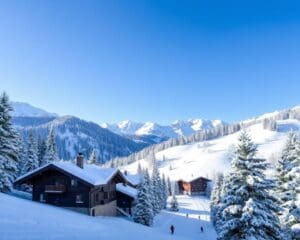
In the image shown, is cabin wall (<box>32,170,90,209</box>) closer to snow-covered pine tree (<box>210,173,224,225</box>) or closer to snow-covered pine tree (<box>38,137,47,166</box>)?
snow-covered pine tree (<box>38,137,47,166</box>)

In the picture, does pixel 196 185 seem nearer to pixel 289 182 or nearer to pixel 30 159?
pixel 30 159

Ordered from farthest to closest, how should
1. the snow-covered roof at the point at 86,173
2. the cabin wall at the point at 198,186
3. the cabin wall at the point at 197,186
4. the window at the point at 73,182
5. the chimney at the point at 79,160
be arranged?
the cabin wall at the point at 198,186, the cabin wall at the point at 197,186, the chimney at the point at 79,160, the window at the point at 73,182, the snow-covered roof at the point at 86,173

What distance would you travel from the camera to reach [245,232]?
23.9 m

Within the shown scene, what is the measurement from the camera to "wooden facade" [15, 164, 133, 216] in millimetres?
43219

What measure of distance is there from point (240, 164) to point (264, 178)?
2066mm

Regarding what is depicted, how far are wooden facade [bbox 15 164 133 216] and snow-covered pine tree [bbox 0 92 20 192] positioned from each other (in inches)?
100

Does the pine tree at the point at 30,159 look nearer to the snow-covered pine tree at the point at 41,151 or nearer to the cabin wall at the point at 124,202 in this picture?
the snow-covered pine tree at the point at 41,151

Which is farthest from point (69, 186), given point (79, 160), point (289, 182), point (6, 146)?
point (289, 182)

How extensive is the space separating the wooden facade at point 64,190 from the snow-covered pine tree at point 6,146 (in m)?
2.54

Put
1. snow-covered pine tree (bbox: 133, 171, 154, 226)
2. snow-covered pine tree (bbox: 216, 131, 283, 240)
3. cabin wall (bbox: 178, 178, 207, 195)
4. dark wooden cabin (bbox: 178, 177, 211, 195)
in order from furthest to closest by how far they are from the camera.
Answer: cabin wall (bbox: 178, 178, 207, 195) < dark wooden cabin (bbox: 178, 177, 211, 195) < snow-covered pine tree (bbox: 133, 171, 154, 226) < snow-covered pine tree (bbox: 216, 131, 283, 240)

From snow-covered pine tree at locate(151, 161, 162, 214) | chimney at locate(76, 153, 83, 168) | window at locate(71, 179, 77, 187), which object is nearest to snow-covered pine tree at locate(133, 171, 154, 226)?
chimney at locate(76, 153, 83, 168)

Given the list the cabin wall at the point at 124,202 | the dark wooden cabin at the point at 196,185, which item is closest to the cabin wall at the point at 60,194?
the cabin wall at the point at 124,202

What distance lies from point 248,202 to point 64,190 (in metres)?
27.5

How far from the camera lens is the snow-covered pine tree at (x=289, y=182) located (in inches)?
1063
